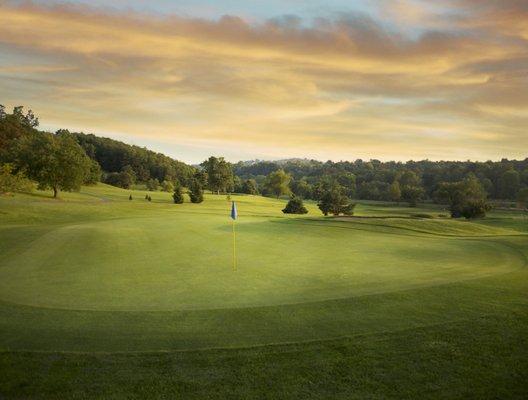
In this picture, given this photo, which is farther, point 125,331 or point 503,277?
point 503,277

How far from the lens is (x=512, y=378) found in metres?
7.98

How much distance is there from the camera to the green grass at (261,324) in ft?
25.7

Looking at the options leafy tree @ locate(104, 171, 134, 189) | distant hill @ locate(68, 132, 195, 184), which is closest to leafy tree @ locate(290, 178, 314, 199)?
distant hill @ locate(68, 132, 195, 184)

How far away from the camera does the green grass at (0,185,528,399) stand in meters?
7.82

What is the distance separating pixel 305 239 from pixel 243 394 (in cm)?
2012

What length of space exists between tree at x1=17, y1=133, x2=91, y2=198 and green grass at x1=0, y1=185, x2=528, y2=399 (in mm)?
44497

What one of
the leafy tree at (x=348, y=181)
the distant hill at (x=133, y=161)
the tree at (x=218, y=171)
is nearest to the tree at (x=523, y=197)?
the leafy tree at (x=348, y=181)

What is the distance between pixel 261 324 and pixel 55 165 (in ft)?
198

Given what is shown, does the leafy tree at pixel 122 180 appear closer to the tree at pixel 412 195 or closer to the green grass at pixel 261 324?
the tree at pixel 412 195

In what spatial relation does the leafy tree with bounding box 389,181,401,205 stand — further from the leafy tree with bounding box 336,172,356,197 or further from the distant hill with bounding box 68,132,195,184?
the distant hill with bounding box 68,132,195,184

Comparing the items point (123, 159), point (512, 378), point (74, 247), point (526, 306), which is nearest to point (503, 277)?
point (526, 306)

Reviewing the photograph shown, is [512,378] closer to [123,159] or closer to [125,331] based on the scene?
[125,331]

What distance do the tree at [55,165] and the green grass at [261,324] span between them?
4450 cm

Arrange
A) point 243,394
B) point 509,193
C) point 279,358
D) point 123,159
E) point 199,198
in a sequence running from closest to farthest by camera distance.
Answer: point 243,394 → point 279,358 → point 199,198 → point 509,193 → point 123,159
